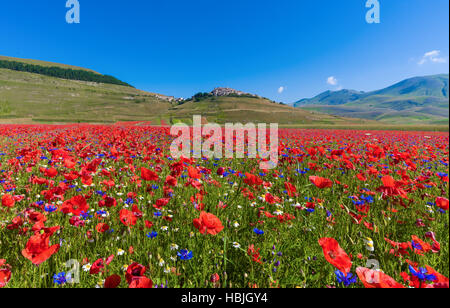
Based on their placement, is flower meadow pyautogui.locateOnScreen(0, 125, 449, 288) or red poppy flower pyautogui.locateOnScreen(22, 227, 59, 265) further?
flower meadow pyautogui.locateOnScreen(0, 125, 449, 288)

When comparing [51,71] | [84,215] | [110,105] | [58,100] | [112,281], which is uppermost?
[51,71]

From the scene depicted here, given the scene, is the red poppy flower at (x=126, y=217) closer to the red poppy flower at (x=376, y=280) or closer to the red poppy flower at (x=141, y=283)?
the red poppy flower at (x=141, y=283)

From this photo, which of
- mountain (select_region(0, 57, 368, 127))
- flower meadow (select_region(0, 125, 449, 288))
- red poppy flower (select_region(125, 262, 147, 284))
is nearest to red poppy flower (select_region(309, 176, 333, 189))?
flower meadow (select_region(0, 125, 449, 288))

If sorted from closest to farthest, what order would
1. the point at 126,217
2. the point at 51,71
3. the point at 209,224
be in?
the point at 209,224 → the point at 126,217 → the point at 51,71

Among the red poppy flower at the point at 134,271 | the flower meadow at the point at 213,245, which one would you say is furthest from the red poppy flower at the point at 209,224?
the red poppy flower at the point at 134,271

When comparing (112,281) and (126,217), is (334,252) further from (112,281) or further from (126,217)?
(126,217)

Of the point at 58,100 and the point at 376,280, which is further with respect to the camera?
the point at 58,100

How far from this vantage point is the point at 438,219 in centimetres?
229

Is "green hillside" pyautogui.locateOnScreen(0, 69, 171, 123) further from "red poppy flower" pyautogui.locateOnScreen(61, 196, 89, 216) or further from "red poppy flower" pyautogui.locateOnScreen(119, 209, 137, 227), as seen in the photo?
"red poppy flower" pyautogui.locateOnScreen(119, 209, 137, 227)

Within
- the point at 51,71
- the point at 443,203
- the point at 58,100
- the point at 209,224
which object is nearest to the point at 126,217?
the point at 209,224
